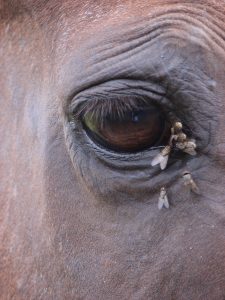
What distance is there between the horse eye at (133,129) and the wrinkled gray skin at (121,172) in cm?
4

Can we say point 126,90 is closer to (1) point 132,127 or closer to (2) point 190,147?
(1) point 132,127

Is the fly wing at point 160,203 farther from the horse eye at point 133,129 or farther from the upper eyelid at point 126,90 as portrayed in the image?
the upper eyelid at point 126,90

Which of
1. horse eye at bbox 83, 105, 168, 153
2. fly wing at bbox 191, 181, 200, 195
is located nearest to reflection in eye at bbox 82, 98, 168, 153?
horse eye at bbox 83, 105, 168, 153

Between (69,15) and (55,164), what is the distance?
25.4 inches

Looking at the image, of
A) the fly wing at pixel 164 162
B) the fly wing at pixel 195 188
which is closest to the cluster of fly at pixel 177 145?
the fly wing at pixel 164 162

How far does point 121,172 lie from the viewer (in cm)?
252

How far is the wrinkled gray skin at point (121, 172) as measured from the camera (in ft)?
7.89

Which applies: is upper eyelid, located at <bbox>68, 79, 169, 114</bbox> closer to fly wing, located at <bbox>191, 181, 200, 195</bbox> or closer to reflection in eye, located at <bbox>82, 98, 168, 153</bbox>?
reflection in eye, located at <bbox>82, 98, 168, 153</bbox>

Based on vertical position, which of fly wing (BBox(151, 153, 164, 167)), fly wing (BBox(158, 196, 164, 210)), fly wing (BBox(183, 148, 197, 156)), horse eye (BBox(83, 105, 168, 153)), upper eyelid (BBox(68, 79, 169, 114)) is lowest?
fly wing (BBox(158, 196, 164, 210))

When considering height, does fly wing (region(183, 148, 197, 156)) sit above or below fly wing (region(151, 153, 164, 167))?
below

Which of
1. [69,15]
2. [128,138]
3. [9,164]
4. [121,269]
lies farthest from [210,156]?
[9,164]

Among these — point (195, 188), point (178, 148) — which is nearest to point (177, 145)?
point (178, 148)

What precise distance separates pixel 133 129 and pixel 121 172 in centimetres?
18

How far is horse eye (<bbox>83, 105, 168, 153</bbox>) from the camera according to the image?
246 centimetres
